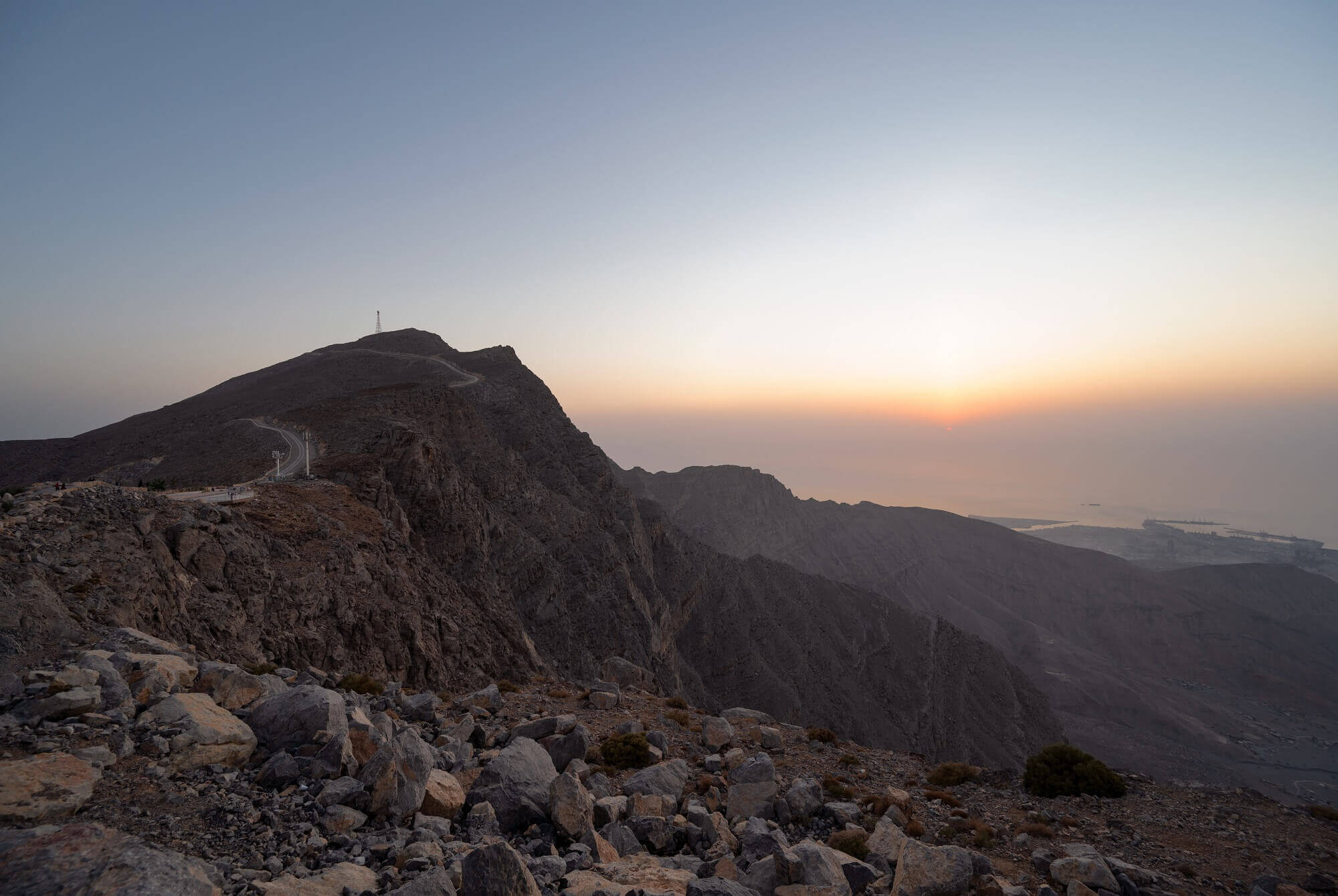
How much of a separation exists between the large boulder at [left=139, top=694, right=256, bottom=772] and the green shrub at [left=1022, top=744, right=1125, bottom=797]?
54.6 feet

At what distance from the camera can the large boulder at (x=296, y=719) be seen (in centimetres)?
1011

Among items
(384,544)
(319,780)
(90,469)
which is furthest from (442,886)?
(90,469)

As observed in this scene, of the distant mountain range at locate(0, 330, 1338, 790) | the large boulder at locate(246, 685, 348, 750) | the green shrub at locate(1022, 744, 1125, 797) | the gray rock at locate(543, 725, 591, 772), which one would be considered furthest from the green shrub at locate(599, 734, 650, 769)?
the distant mountain range at locate(0, 330, 1338, 790)

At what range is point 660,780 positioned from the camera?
41.9 ft

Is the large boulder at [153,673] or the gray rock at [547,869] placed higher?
the large boulder at [153,673]

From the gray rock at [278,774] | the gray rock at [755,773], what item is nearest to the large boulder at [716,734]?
the gray rock at [755,773]

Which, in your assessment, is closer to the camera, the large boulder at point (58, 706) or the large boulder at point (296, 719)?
the large boulder at point (58, 706)

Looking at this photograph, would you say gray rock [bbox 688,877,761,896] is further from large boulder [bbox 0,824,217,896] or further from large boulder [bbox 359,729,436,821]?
large boulder [bbox 0,824,217,896]

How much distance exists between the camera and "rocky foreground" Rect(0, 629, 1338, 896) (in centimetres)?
709

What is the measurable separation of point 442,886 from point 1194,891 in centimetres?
1264

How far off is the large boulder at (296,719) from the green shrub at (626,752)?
6.03 m

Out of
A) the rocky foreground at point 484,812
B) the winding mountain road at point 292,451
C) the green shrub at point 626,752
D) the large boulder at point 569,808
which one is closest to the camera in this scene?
the rocky foreground at point 484,812

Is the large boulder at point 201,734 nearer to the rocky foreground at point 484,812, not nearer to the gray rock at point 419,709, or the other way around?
the rocky foreground at point 484,812

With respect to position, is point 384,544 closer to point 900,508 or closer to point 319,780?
point 319,780
